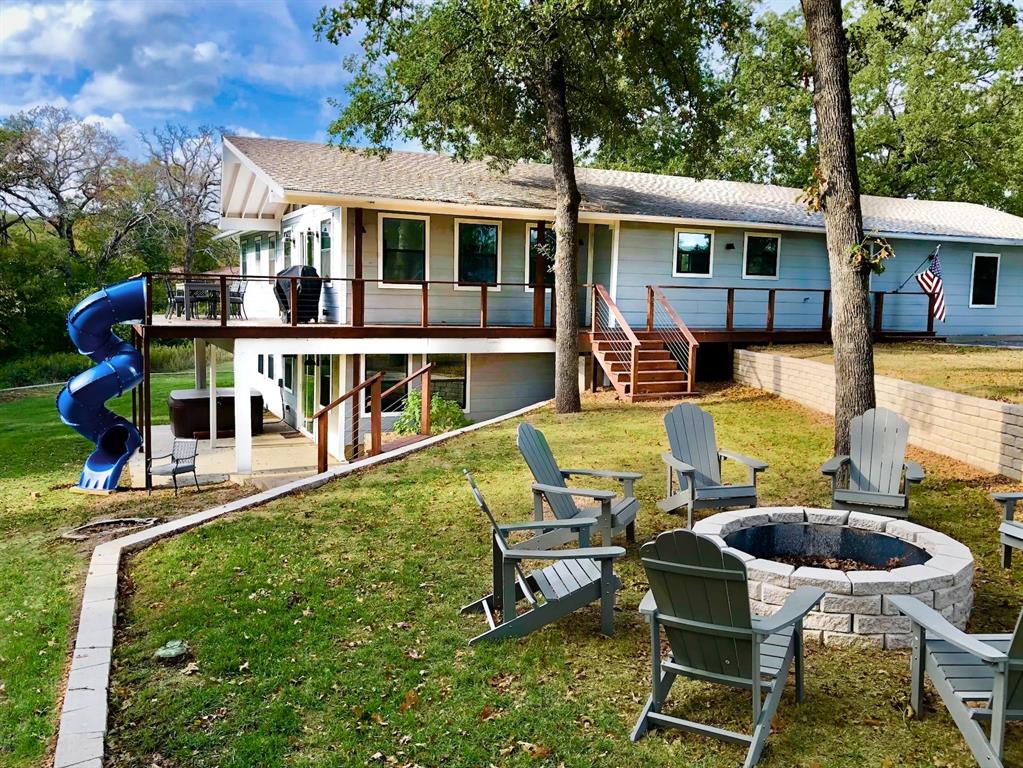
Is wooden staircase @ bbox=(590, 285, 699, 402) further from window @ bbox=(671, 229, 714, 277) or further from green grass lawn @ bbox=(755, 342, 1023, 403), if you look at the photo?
green grass lawn @ bbox=(755, 342, 1023, 403)

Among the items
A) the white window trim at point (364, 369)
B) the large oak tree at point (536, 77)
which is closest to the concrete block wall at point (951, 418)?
the large oak tree at point (536, 77)

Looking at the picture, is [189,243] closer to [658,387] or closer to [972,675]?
[658,387]

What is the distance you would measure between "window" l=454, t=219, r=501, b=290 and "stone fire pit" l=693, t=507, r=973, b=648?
11.5m

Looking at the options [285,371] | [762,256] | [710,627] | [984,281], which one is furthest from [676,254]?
[710,627]

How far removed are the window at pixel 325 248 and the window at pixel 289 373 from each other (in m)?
3.64

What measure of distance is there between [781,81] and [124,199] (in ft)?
98.5

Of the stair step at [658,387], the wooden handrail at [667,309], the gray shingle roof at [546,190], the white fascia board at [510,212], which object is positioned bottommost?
the stair step at [658,387]

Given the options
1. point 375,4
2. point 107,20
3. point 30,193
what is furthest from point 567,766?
point 107,20

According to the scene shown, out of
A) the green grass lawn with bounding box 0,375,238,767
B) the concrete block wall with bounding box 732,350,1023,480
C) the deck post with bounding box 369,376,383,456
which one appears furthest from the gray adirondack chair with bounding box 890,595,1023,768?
the deck post with bounding box 369,376,383,456

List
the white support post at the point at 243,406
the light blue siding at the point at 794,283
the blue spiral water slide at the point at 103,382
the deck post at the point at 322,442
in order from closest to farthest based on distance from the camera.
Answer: the deck post at the point at 322,442 < the blue spiral water slide at the point at 103,382 < the white support post at the point at 243,406 < the light blue siding at the point at 794,283

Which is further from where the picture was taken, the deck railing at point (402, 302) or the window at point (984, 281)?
the window at point (984, 281)

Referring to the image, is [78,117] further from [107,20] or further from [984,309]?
[107,20]

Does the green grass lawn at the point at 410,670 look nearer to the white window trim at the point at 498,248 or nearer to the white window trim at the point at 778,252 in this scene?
the white window trim at the point at 498,248

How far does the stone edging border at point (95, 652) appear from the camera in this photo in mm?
3982
